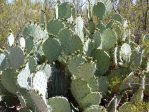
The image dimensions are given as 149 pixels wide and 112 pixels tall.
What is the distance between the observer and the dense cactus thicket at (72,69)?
167 inches

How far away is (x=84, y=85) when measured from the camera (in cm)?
438

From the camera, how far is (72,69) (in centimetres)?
441

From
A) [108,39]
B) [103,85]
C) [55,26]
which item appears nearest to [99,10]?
[108,39]

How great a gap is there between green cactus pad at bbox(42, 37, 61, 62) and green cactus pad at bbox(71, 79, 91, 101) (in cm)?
57

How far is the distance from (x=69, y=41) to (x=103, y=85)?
580 millimetres

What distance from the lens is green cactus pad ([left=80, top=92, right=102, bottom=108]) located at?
439 cm

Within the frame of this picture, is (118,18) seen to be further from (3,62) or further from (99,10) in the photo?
(3,62)

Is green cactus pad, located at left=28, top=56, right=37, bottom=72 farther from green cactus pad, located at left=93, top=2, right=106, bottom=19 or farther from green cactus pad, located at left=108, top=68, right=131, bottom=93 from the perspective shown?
green cactus pad, located at left=93, top=2, right=106, bottom=19

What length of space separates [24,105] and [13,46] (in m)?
0.61

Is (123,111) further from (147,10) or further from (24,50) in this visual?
(147,10)

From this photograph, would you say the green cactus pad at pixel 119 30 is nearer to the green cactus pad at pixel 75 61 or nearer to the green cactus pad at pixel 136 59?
the green cactus pad at pixel 136 59

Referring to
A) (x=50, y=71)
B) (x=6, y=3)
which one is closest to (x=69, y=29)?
(x=50, y=71)

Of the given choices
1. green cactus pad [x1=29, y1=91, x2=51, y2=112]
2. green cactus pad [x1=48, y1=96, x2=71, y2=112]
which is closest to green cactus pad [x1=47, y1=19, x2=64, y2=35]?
green cactus pad [x1=48, y1=96, x2=71, y2=112]

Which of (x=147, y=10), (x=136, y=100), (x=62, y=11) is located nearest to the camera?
(x=136, y=100)
